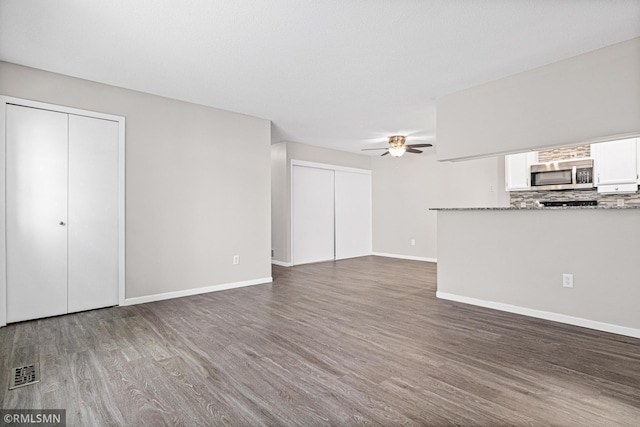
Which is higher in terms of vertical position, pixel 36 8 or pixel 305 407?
pixel 36 8

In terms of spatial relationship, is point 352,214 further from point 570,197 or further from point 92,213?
point 92,213

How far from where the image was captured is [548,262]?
3.18 meters

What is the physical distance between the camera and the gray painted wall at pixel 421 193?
243 inches

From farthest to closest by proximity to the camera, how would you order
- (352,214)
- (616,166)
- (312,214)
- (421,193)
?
(352,214)
(421,193)
(312,214)
(616,166)

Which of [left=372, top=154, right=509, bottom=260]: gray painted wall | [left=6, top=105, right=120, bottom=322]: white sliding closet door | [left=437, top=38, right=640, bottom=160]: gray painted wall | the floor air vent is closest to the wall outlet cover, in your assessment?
[left=437, top=38, right=640, bottom=160]: gray painted wall

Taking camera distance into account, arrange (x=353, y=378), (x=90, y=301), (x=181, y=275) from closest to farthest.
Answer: (x=353, y=378)
(x=90, y=301)
(x=181, y=275)

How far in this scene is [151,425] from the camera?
1618mm

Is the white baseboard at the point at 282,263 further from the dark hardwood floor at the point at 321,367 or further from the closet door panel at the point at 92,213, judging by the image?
the closet door panel at the point at 92,213

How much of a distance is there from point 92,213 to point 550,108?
4746mm

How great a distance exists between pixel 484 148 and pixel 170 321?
3.71 meters

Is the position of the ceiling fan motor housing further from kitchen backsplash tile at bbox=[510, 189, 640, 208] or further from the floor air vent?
the floor air vent

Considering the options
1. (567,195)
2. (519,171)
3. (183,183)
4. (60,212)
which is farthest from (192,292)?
(567,195)

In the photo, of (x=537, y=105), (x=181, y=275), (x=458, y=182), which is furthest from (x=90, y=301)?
(x=458, y=182)

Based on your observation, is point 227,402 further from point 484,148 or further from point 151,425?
point 484,148
